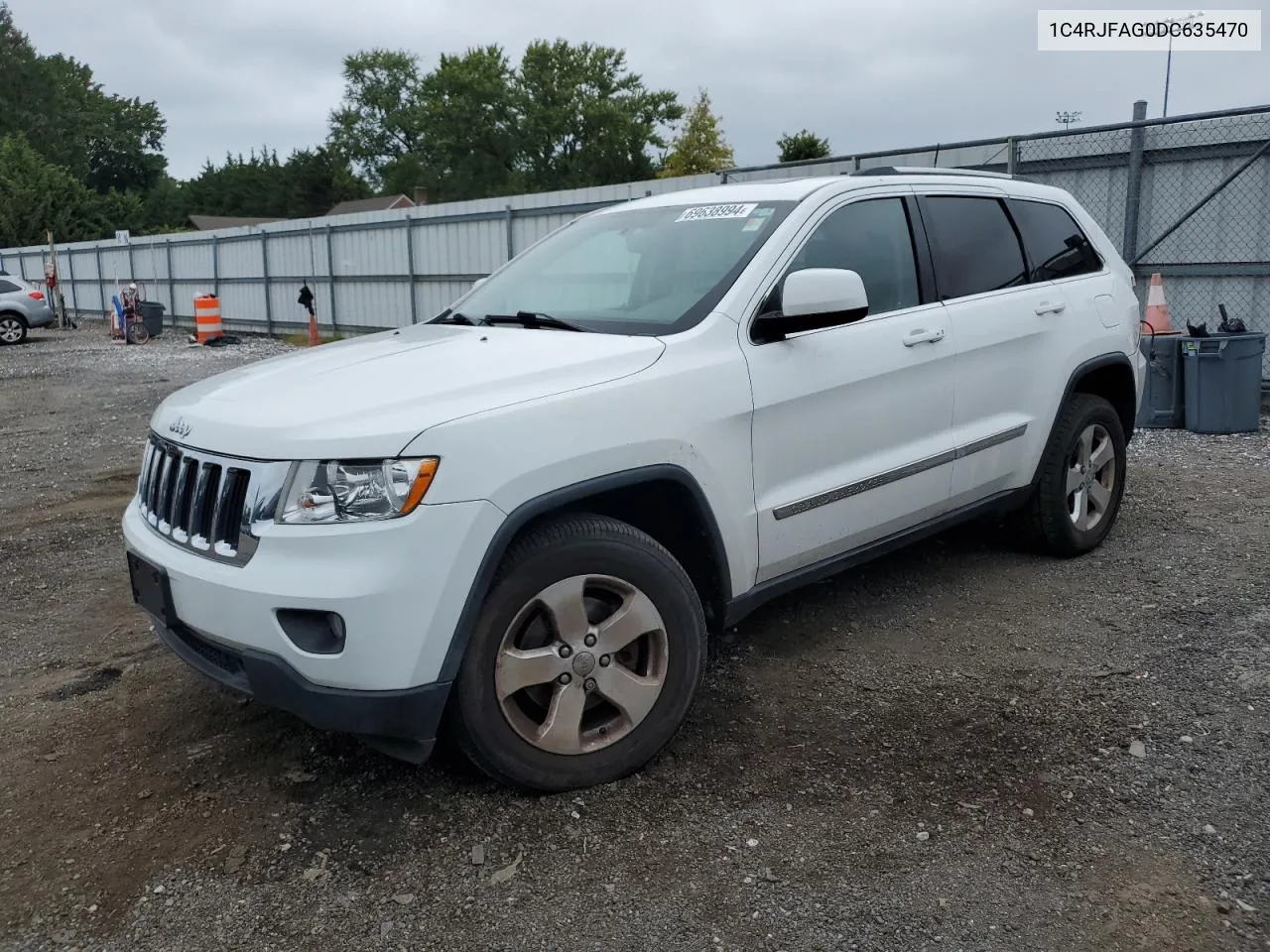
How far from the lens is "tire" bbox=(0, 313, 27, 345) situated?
79.0 feet

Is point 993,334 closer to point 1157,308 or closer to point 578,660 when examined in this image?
point 578,660

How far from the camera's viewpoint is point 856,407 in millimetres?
3797

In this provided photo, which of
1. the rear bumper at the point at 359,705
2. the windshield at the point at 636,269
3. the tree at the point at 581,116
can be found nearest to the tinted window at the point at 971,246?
the windshield at the point at 636,269

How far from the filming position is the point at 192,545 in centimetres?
302

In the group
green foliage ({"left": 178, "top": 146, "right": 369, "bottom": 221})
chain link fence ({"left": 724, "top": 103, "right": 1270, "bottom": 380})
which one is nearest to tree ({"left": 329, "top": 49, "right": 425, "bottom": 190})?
green foliage ({"left": 178, "top": 146, "right": 369, "bottom": 221})

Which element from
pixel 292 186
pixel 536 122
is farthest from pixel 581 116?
pixel 292 186

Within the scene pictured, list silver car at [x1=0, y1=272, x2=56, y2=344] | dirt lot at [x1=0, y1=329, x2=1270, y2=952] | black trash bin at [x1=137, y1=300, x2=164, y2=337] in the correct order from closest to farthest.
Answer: dirt lot at [x1=0, y1=329, x2=1270, y2=952] < black trash bin at [x1=137, y1=300, x2=164, y2=337] < silver car at [x1=0, y1=272, x2=56, y2=344]

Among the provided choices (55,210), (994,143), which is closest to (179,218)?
(55,210)

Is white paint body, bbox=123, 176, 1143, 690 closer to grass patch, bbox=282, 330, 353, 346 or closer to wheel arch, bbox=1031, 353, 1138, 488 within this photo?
wheel arch, bbox=1031, 353, 1138, 488

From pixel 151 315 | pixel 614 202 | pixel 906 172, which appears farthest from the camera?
pixel 151 315

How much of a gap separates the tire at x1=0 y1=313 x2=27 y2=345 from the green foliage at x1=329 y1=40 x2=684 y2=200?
1624 inches

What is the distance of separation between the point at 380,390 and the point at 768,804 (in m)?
1.59

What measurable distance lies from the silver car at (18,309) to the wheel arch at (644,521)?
2512cm

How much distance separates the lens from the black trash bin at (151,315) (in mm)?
23047
